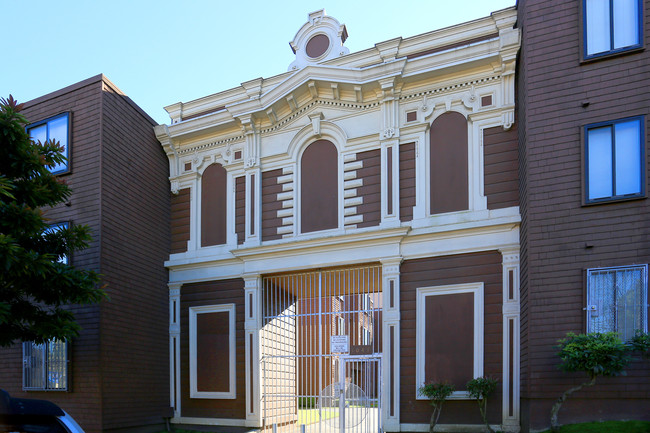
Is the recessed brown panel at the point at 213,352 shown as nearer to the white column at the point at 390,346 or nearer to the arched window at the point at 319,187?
the arched window at the point at 319,187

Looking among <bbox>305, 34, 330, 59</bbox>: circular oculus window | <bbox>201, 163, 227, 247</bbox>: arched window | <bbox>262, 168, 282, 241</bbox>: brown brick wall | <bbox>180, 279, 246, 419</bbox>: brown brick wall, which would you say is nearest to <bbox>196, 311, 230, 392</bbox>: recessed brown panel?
<bbox>180, 279, 246, 419</bbox>: brown brick wall

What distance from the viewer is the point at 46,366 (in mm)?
14477

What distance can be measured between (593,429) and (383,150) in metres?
7.21

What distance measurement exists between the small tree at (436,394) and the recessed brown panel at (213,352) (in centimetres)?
534

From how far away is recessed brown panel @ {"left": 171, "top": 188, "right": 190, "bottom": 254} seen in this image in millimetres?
16539

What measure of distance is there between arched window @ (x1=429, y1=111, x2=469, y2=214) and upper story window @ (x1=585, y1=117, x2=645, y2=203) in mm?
2776

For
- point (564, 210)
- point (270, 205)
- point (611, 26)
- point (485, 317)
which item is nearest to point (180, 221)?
point (270, 205)

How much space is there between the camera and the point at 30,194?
10781 mm

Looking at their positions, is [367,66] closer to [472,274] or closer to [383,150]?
[383,150]

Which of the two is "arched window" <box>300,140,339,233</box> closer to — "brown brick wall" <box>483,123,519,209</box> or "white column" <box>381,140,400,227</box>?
"white column" <box>381,140,400,227</box>

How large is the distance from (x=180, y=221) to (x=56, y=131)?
3.93 metres

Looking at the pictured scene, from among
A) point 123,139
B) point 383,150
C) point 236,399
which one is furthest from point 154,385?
point 383,150

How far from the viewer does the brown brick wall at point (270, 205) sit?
15312mm

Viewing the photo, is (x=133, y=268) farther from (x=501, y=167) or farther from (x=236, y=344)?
(x=501, y=167)
